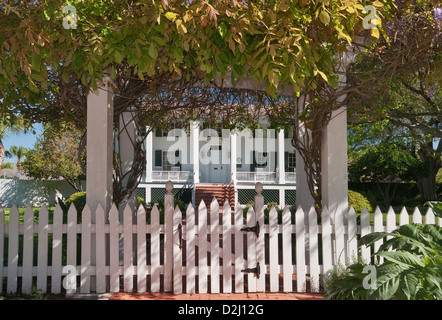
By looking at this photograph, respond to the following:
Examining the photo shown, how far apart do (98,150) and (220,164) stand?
1792 cm

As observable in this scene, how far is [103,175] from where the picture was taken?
4.55 metres

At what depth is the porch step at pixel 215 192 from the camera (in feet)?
61.5

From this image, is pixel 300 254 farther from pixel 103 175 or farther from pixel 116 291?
pixel 103 175

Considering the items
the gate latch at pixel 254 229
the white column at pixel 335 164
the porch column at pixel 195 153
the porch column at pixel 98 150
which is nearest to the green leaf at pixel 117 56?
the porch column at pixel 98 150

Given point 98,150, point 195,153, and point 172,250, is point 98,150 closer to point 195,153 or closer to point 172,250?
point 172,250

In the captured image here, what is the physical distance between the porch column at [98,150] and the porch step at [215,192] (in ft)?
46.2

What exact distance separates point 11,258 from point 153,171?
16562 millimetres

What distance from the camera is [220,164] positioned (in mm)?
22453

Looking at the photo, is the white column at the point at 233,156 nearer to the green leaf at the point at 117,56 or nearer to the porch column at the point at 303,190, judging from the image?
the porch column at the point at 303,190

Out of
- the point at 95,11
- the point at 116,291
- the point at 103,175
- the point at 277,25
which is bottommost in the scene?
the point at 116,291

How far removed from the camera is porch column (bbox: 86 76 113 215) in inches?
179

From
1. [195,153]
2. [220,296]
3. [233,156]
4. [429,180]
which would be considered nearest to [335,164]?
[220,296]
